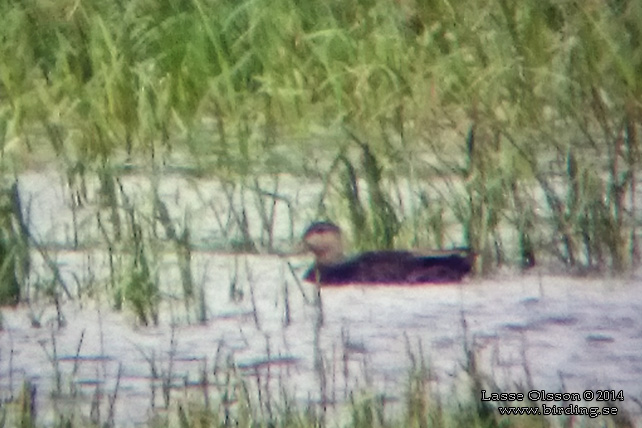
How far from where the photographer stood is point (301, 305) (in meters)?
3.70

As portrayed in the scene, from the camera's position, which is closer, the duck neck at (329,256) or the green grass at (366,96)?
the duck neck at (329,256)

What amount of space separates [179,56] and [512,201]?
5.08 ft

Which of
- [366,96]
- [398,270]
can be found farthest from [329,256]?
[366,96]

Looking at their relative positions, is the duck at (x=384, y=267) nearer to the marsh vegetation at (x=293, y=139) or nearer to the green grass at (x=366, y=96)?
the marsh vegetation at (x=293, y=139)

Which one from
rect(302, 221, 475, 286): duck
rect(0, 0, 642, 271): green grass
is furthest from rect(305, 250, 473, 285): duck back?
rect(0, 0, 642, 271): green grass

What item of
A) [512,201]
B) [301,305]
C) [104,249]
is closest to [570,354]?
[301,305]

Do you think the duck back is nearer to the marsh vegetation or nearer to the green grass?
the marsh vegetation

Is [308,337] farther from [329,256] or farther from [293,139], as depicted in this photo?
[293,139]

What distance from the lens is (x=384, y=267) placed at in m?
3.83

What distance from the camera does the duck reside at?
3.81 metres

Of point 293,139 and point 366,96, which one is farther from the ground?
point 366,96

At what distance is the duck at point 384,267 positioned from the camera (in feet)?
12.5

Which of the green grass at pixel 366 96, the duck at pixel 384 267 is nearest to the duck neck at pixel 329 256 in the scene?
the duck at pixel 384 267

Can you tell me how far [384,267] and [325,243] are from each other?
17 cm
